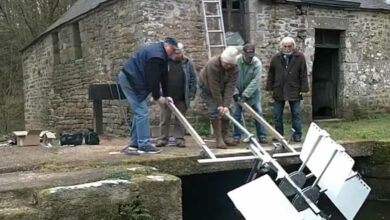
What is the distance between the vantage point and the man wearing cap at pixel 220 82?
283 inches

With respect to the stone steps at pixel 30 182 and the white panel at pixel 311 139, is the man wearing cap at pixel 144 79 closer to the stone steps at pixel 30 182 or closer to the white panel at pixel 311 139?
the stone steps at pixel 30 182

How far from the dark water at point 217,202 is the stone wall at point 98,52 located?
237 centimetres

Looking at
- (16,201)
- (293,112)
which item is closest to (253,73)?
(293,112)

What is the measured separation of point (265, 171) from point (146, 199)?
1857 mm

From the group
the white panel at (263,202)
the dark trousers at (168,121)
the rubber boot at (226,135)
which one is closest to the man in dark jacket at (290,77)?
the rubber boot at (226,135)

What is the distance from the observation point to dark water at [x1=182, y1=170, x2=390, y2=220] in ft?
26.2

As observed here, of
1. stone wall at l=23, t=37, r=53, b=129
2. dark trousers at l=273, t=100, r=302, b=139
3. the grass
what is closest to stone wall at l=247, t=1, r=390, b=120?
the grass

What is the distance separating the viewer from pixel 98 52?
12609mm

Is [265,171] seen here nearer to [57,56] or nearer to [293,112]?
[293,112]

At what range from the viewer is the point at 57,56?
15.7m

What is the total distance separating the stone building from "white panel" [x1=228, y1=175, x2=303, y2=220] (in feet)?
17.9

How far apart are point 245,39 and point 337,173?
21.5 ft

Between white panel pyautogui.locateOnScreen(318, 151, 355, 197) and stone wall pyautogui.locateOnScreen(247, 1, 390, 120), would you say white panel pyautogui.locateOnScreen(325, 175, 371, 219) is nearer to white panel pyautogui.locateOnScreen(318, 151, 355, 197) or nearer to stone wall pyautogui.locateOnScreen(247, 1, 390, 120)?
white panel pyautogui.locateOnScreen(318, 151, 355, 197)

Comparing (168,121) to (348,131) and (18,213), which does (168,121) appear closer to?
(18,213)
